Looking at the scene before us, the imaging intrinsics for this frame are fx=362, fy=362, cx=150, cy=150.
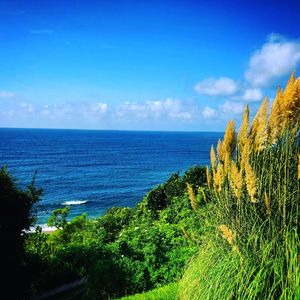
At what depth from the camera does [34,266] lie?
656 cm

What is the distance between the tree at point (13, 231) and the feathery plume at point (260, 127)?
3.83m

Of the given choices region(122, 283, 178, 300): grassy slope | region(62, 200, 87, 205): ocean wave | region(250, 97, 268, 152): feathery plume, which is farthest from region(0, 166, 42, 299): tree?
region(62, 200, 87, 205): ocean wave

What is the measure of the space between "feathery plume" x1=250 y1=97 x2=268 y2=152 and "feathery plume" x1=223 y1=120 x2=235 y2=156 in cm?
22

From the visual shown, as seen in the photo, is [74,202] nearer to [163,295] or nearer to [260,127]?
[163,295]

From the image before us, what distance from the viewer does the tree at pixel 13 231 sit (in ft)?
18.4

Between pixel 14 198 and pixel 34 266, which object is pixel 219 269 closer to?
pixel 14 198

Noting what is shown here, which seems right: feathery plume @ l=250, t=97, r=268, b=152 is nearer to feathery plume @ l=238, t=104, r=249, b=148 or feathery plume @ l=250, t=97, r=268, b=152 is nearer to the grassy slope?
feathery plume @ l=238, t=104, r=249, b=148

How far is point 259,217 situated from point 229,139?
0.92m

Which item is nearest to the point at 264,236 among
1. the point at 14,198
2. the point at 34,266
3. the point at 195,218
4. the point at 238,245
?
the point at 238,245

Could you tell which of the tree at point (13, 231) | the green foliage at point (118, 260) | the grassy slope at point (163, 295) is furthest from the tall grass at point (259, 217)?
the tree at point (13, 231)

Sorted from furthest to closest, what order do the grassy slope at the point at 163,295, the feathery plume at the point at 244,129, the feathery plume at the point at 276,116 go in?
1. the grassy slope at the point at 163,295
2. the feathery plume at the point at 244,129
3. the feathery plume at the point at 276,116

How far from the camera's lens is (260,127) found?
3.88 m

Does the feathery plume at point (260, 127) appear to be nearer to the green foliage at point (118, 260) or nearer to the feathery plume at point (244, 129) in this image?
the feathery plume at point (244, 129)

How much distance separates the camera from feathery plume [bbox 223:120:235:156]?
4.10 metres
